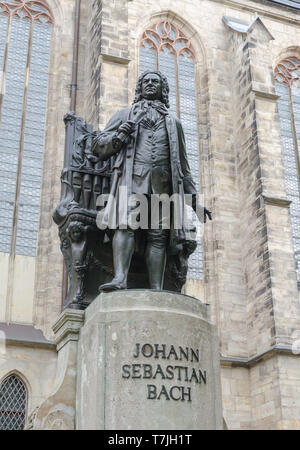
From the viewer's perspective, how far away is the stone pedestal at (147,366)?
4.04 m

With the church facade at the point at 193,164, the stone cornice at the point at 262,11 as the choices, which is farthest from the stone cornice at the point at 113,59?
the stone cornice at the point at 262,11

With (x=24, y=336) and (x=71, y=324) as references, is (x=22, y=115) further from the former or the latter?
(x=71, y=324)

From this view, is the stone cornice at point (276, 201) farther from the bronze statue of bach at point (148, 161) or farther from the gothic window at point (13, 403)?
the bronze statue of bach at point (148, 161)

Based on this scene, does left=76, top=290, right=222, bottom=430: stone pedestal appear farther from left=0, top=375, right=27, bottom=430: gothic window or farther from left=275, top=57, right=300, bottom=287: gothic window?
left=275, top=57, right=300, bottom=287: gothic window

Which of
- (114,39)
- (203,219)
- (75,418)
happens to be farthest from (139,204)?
(114,39)

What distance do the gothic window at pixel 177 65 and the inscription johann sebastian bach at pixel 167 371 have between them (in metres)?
11.7

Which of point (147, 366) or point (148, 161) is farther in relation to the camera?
point (148, 161)

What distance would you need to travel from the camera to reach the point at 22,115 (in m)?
14.8

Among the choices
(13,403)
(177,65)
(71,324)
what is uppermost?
(177,65)

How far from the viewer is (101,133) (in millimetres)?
5316

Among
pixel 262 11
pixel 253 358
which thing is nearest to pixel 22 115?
pixel 253 358

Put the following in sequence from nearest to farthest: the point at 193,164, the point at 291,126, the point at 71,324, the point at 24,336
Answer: the point at 71,324
the point at 24,336
the point at 193,164
the point at 291,126

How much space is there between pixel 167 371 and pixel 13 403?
8.53 metres

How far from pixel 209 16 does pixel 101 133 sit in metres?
13.3
